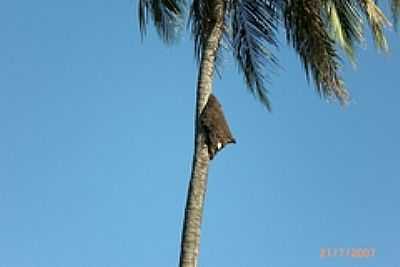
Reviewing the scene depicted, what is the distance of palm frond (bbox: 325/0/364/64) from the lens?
12.0 m

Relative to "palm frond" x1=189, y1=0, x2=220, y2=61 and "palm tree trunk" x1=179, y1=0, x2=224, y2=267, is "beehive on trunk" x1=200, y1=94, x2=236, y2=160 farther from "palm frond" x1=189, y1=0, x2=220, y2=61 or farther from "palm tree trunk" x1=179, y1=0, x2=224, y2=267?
"palm frond" x1=189, y1=0, x2=220, y2=61

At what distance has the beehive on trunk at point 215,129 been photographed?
1066 centimetres

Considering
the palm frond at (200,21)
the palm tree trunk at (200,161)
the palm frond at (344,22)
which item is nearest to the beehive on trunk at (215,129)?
the palm tree trunk at (200,161)

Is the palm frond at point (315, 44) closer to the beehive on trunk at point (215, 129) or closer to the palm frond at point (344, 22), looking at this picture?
the palm frond at point (344, 22)

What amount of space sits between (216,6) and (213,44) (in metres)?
0.57

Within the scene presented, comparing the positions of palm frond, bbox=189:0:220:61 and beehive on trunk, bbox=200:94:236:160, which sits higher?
palm frond, bbox=189:0:220:61

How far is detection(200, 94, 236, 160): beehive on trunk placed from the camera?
1066 centimetres

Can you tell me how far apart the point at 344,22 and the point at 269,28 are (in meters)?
1.12

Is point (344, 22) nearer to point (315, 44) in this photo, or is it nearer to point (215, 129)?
point (315, 44)

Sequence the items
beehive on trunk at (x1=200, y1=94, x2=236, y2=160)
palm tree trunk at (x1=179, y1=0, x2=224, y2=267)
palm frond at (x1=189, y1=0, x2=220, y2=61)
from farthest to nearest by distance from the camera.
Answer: palm frond at (x1=189, y1=0, x2=220, y2=61), beehive on trunk at (x1=200, y1=94, x2=236, y2=160), palm tree trunk at (x1=179, y1=0, x2=224, y2=267)

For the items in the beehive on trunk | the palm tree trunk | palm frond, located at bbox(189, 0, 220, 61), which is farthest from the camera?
palm frond, located at bbox(189, 0, 220, 61)

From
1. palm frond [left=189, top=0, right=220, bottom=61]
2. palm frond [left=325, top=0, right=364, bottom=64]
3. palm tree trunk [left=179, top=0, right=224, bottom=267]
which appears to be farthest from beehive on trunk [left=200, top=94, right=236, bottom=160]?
palm frond [left=325, top=0, right=364, bottom=64]

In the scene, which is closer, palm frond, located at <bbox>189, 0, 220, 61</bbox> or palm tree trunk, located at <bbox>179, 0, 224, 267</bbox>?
palm tree trunk, located at <bbox>179, 0, 224, 267</bbox>

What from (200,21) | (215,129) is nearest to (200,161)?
(215,129)
